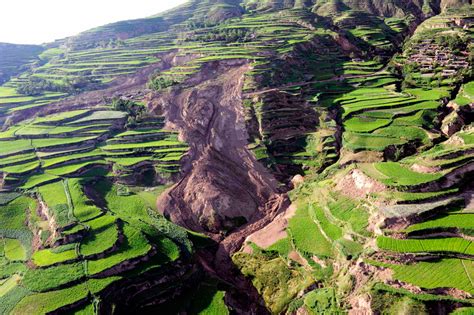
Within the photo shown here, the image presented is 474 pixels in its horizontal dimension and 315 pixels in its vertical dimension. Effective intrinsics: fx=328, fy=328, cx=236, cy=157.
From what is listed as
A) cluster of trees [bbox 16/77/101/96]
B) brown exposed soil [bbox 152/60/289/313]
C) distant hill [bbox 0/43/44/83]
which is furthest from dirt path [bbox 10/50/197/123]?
distant hill [bbox 0/43/44/83]

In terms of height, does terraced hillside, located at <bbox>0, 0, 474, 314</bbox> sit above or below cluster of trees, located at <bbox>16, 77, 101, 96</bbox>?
below

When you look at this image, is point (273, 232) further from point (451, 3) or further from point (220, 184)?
point (451, 3)

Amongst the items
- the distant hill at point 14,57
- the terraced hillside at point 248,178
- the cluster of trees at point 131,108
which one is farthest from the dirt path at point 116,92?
the distant hill at point 14,57

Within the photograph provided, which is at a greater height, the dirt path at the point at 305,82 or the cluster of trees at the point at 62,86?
the cluster of trees at the point at 62,86

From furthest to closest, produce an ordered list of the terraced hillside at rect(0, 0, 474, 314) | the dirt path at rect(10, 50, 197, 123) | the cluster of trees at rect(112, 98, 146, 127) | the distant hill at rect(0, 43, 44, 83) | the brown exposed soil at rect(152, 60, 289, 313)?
the distant hill at rect(0, 43, 44, 83)
the dirt path at rect(10, 50, 197, 123)
the cluster of trees at rect(112, 98, 146, 127)
the brown exposed soil at rect(152, 60, 289, 313)
the terraced hillside at rect(0, 0, 474, 314)

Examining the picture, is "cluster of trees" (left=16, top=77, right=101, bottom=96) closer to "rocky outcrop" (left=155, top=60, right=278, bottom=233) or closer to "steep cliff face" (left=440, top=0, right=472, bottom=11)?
"rocky outcrop" (left=155, top=60, right=278, bottom=233)

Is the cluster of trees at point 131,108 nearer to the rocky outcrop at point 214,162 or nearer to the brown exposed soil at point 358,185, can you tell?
the rocky outcrop at point 214,162

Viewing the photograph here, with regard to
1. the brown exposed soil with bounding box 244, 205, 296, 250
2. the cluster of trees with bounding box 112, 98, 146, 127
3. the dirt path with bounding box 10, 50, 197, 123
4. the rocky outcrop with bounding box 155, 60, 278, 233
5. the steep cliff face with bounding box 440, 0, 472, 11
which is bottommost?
the brown exposed soil with bounding box 244, 205, 296, 250
